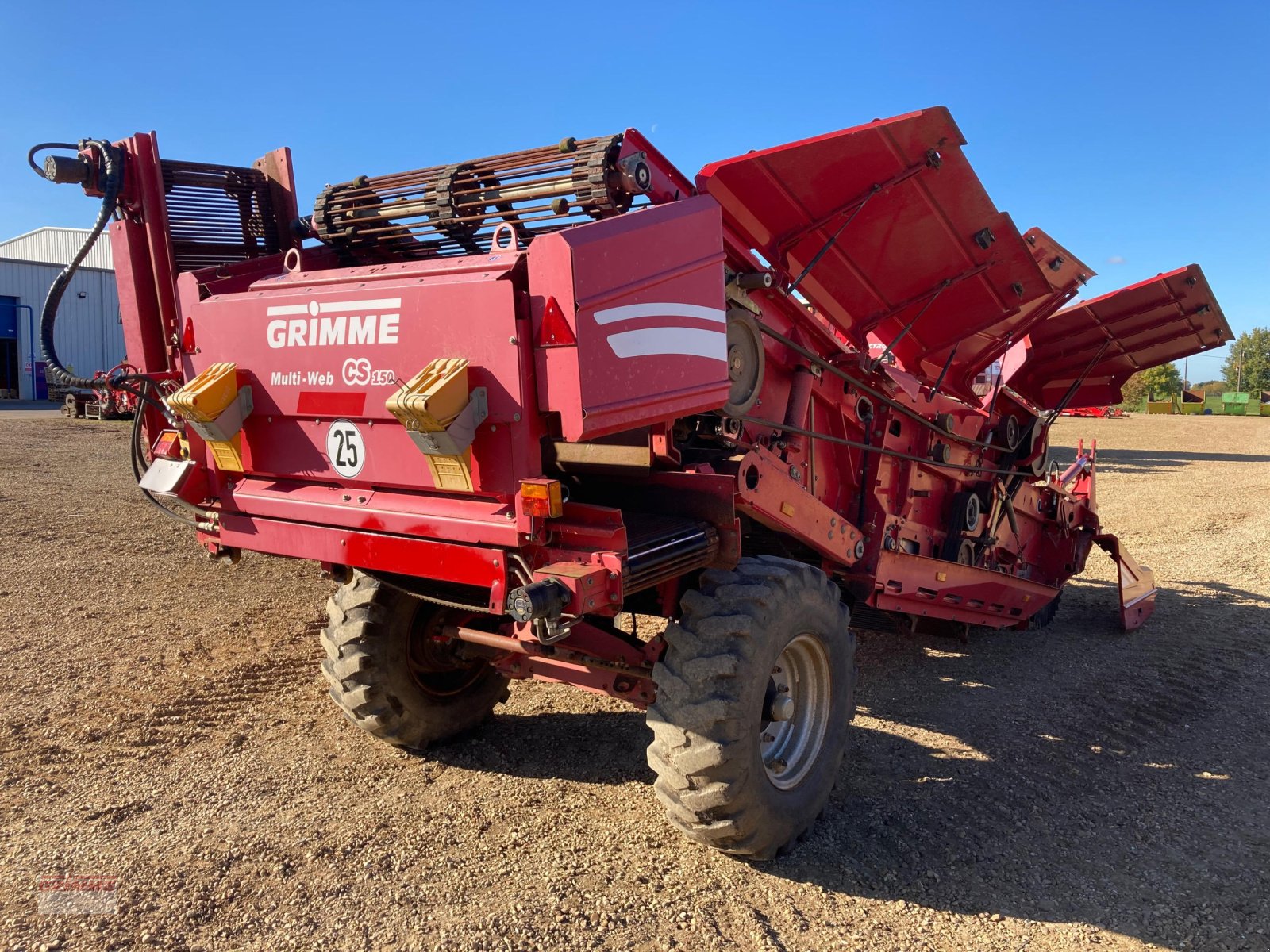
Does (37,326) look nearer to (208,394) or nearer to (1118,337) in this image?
(208,394)

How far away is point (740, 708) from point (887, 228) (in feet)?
8.47

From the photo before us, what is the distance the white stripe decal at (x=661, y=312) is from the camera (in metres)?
3.09

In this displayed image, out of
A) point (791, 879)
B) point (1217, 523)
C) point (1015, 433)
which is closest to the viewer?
point (791, 879)

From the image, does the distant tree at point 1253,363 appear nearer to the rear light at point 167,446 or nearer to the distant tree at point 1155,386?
the distant tree at point 1155,386

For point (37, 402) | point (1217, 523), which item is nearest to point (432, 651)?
point (1217, 523)

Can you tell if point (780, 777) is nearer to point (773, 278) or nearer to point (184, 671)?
point (773, 278)

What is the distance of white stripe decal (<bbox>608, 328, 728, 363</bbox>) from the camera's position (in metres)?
3.15

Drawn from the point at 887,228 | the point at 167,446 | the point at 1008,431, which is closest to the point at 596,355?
the point at 887,228

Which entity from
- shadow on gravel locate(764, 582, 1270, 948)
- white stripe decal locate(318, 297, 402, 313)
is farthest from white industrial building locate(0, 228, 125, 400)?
shadow on gravel locate(764, 582, 1270, 948)

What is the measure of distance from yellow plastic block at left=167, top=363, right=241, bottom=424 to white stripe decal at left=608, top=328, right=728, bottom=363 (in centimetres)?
172

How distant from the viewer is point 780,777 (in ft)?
12.3

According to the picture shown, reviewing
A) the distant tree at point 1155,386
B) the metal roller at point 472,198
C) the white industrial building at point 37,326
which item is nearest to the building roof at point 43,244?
the white industrial building at point 37,326

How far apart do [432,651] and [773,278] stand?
8.06ft

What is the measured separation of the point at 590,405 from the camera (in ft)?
9.95
